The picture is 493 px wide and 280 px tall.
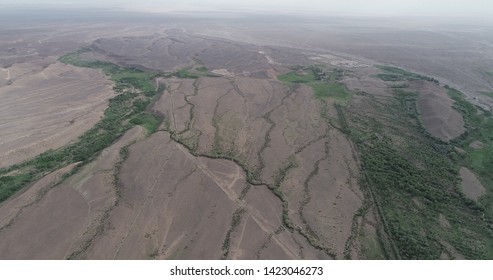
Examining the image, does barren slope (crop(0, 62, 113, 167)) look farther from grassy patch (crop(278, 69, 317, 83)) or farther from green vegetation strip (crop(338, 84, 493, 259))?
green vegetation strip (crop(338, 84, 493, 259))

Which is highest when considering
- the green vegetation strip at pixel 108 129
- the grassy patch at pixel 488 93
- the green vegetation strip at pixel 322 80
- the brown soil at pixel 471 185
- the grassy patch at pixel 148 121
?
the green vegetation strip at pixel 322 80

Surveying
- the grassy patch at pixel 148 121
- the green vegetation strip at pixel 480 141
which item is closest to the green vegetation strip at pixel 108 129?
the grassy patch at pixel 148 121

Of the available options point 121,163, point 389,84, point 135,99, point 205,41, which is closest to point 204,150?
point 121,163

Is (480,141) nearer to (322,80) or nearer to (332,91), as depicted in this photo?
(332,91)

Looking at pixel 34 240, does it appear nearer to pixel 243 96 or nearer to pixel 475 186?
pixel 243 96

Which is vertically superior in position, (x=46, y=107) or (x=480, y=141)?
(x=480, y=141)

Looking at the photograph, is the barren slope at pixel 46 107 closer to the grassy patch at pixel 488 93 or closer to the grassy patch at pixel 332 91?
the grassy patch at pixel 332 91

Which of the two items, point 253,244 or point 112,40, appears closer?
point 253,244

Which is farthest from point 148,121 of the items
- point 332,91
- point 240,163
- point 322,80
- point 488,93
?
point 488,93
